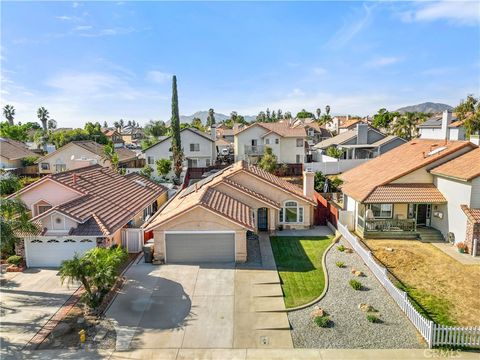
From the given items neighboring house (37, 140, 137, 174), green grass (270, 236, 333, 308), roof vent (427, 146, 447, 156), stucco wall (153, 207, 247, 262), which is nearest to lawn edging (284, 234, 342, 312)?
green grass (270, 236, 333, 308)

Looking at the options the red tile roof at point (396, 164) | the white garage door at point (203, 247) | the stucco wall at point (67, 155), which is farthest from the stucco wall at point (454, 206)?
the stucco wall at point (67, 155)

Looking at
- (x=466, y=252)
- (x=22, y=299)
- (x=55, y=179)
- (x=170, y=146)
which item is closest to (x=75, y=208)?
(x=55, y=179)

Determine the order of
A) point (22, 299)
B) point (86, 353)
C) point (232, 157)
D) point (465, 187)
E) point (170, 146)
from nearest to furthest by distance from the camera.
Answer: point (86, 353) < point (22, 299) < point (465, 187) < point (170, 146) < point (232, 157)

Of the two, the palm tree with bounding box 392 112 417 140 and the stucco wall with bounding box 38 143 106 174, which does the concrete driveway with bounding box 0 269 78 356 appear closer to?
the stucco wall with bounding box 38 143 106 174

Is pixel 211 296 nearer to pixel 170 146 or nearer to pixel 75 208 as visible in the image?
pixel 75 208

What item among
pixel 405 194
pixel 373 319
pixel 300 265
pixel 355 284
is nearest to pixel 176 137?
pixel 405 194

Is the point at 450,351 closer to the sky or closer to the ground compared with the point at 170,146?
closer to the ground

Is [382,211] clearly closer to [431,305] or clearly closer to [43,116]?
[431,305]
